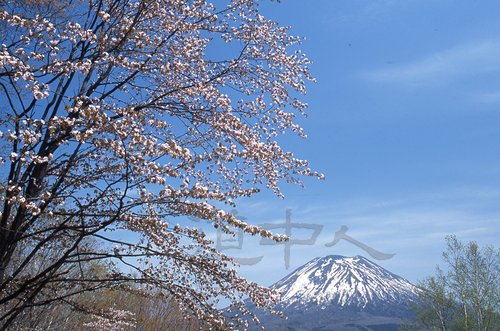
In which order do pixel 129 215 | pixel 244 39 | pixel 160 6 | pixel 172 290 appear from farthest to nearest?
pixel 244 39 < pixel 160 6 < pixel 172 290 < pixel 129 215

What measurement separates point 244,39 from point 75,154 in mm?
3628

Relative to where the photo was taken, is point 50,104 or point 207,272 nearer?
point 207,272

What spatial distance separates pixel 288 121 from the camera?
880 centimetres

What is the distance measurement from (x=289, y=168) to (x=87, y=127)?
11.4ft

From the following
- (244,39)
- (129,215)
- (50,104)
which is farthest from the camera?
(244,39)

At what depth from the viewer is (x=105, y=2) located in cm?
826

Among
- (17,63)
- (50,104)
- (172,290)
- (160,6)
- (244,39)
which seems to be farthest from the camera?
(244,39)

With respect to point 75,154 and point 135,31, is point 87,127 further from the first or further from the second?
point 135,31

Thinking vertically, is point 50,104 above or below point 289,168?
above

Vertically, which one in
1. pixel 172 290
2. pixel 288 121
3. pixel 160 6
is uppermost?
pixel 160 6

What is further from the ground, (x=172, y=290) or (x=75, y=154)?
(x=75, y=154)

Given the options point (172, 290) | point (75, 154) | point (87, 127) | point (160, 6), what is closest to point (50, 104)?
point (75, 154)

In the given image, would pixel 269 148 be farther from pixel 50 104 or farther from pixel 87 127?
pixel 50 104

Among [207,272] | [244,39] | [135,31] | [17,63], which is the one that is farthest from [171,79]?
[207,272]
